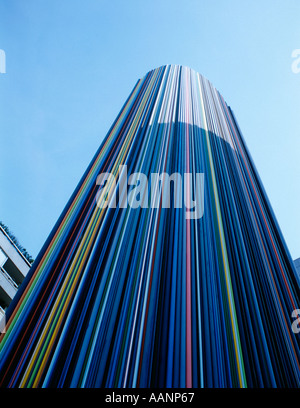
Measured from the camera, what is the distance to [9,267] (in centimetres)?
920

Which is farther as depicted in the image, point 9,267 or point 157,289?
point 9,267

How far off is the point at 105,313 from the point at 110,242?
1.36 feet

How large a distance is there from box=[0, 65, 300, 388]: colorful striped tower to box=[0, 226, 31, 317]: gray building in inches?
322

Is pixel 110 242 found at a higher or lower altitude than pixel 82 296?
higher

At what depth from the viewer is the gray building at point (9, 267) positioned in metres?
8.37

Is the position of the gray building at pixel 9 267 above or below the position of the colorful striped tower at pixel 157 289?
above

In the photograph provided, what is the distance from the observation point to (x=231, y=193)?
1.91 m

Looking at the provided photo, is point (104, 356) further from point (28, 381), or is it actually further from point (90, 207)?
point (90, 207)

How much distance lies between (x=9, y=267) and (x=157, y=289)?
973cm

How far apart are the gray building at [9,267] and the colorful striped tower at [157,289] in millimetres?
8185

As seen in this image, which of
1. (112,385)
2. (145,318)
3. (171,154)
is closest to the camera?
(112,385)

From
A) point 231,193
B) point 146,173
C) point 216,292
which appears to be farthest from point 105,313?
point 231,193

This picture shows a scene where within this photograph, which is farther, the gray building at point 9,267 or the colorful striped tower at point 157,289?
the gray building at point 9,267

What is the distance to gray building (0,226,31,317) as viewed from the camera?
8367 mm
